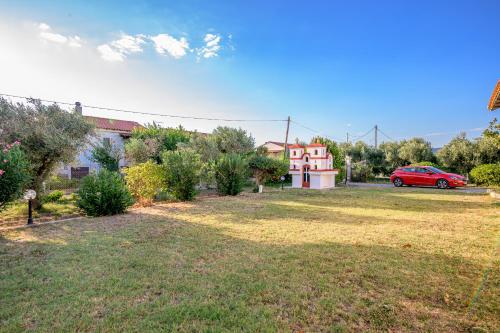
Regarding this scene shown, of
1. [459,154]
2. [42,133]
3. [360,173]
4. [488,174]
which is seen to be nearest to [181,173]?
[42,133]

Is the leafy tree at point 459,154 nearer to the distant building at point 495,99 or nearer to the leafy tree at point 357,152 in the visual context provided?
the leafy tree at point 357,152

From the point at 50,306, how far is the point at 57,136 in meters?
7.67

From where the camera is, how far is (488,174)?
16.3 metres

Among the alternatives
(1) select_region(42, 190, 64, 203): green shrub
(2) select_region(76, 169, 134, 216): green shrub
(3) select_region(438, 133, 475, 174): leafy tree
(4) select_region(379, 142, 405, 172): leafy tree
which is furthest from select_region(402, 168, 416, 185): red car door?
(1) select_region(42, 190, 64, 203): green shrub

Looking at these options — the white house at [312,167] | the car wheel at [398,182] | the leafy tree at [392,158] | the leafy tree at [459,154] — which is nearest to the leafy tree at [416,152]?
the leafy tree at [392,158]

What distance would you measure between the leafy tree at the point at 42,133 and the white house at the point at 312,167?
40.9ft

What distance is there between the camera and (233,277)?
327 centimetres

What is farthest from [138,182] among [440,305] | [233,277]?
[440,305]

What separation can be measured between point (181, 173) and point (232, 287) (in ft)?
26.6

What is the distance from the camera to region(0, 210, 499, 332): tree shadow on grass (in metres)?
2.36

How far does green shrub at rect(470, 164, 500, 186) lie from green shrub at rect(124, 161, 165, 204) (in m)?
19.2

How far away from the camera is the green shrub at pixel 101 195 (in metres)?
7.66

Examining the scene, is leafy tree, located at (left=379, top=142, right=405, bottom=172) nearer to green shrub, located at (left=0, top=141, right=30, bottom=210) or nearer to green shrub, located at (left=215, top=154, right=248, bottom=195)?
green shrub, located at (left=215, top=154, right=248, bottom=195)

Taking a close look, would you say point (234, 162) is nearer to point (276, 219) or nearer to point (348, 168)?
point (276, 219)
